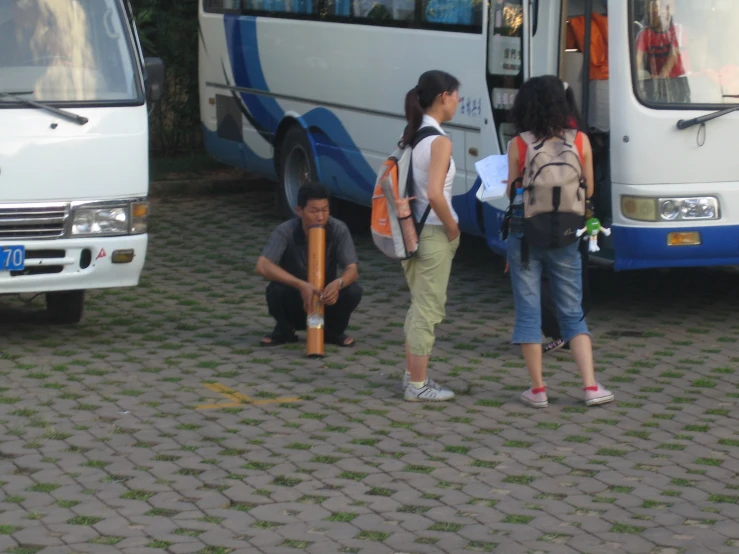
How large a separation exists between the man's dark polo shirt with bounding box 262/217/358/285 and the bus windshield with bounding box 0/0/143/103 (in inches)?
45.8

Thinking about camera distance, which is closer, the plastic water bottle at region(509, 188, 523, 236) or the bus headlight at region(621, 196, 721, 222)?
the plastic water bottle at region(509, 188, 523, 236)

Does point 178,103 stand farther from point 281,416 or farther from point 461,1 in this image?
point 281,416

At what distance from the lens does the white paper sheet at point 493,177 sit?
23.2 feet

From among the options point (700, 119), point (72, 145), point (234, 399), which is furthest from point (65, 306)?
point (700, 119)

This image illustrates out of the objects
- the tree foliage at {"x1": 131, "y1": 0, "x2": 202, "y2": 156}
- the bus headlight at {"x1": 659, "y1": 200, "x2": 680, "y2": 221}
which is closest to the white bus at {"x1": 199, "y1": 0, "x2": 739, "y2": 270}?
the bus headlight at {"x1": 659, "y1": 200, "x2": 680, "y2": 221}

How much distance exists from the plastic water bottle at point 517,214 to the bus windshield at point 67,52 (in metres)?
2.55

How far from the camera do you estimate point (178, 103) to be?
16.6 m

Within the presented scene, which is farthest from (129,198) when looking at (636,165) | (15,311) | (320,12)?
(320,12)

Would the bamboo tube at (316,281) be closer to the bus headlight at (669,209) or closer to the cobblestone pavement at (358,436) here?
the cobblestone pavement at (358,436)

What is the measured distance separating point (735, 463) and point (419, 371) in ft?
5.51

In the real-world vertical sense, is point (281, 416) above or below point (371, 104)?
below

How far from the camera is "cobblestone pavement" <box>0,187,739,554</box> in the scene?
513 cm

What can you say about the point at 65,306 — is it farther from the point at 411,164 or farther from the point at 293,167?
the point at 293,167

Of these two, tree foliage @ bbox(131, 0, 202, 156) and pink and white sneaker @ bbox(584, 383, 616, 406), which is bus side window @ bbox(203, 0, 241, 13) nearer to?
tree foliage @ bbox(131, 0, 202, 156)
